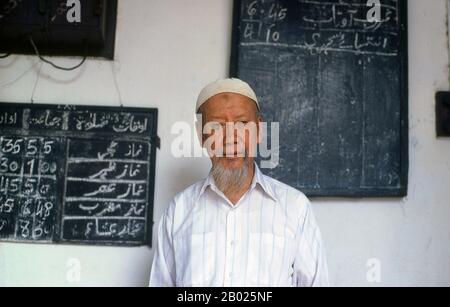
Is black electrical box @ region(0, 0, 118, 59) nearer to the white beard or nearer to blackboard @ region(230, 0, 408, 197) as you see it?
blackboard @ region(230, 0, 408, 197)

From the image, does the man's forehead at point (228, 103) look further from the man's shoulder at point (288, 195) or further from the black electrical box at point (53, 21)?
the black electrical box at point (53, 21)

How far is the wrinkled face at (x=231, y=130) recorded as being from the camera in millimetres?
1399

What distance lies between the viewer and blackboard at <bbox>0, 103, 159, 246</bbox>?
71.2 inches

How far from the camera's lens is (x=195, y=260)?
4.44 ft

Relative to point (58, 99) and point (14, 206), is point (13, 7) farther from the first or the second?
point (14, 206)

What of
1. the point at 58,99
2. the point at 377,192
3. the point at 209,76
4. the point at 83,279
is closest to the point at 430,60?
the point at 377,192

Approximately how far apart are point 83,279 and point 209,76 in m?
0.99

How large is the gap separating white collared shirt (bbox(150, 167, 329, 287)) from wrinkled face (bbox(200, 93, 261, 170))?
8 cm

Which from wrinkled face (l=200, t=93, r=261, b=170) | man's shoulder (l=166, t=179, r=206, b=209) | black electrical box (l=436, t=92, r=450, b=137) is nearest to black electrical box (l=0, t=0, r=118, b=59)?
wrinkled face (l=200, t=93, r=261, b=170)

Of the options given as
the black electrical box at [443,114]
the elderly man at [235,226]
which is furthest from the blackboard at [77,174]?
the black electrical box at [443,114]

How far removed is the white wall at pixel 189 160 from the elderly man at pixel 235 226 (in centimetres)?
41

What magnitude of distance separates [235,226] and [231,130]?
11.8 inches
